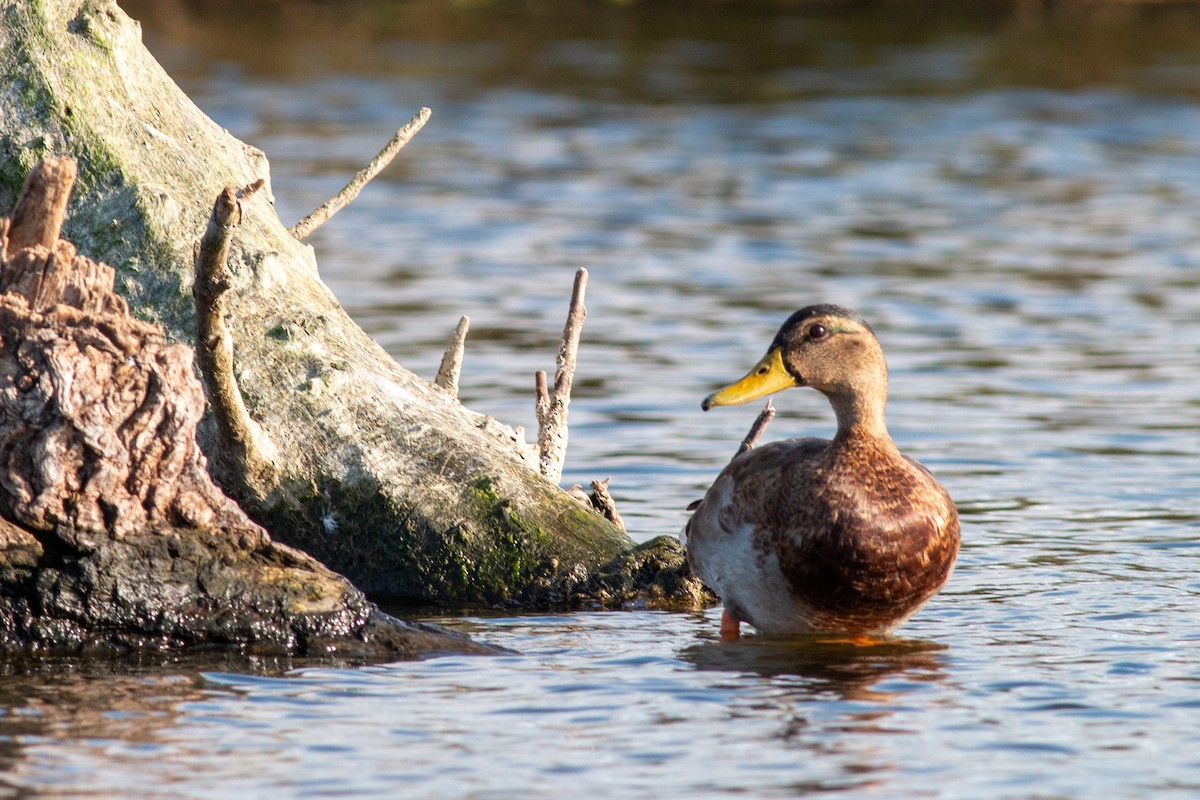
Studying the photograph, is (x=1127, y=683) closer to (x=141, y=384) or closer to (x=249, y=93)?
(x=141, y=384)

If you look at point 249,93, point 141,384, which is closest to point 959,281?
point 141,384

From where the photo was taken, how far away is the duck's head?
7.83 m

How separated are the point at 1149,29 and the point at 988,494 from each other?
84.2 feet

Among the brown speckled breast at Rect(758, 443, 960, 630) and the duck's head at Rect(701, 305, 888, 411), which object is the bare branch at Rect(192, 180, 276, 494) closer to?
the duck's head at Rect(701, 305, 888, 411)

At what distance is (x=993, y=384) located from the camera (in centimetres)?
1352

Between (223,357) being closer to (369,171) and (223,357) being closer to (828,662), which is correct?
(369,171)

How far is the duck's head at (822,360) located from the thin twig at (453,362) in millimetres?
1634

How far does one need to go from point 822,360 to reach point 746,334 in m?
7.15

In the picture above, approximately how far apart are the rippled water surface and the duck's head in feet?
3.38

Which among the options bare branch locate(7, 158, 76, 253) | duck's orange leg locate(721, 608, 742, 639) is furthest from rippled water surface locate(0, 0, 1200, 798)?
bare branch locate(7, 158, 76, 253)

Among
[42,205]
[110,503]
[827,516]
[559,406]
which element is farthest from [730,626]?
[42,205]

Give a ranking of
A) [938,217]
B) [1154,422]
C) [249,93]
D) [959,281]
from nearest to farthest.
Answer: [1154,422], [959,281], [938,217], [249,93]

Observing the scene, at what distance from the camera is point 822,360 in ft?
25.8

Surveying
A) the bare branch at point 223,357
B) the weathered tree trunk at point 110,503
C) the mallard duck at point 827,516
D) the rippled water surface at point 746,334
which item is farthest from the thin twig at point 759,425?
the bare branch at point 223,357
